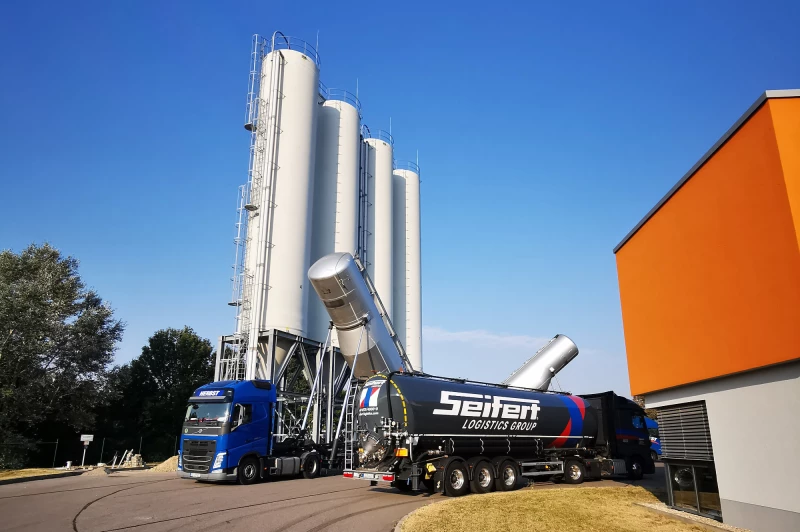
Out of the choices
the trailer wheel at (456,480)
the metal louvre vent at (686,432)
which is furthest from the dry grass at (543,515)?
the metal louvre vent at (686,432)

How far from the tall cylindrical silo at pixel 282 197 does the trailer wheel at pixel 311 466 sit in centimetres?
562

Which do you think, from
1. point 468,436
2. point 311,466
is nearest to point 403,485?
point 468,436

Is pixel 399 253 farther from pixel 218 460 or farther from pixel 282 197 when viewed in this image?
pixel 218 460

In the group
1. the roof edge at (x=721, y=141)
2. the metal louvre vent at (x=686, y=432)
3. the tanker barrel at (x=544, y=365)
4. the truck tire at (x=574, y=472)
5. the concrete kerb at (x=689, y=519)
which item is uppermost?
the roof edge at (x=721, y=141)

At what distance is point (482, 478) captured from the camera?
51.6 feet

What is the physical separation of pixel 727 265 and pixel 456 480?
8.89 m

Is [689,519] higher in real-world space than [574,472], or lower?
lower

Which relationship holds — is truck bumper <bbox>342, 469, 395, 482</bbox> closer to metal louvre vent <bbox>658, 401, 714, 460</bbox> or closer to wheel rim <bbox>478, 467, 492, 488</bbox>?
wheel rim <bbox>478, 467, 492, 488</bbox>

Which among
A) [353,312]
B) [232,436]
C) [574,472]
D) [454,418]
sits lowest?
[574,472]

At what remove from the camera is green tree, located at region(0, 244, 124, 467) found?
2866 centimetres

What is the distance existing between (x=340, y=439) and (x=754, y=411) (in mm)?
17645

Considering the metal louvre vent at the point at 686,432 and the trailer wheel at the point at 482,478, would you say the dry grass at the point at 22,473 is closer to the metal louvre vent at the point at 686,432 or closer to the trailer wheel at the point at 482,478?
the trailer wheel at the point at 482,478

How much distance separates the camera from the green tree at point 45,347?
28656mm

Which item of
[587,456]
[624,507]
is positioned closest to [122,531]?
[624,507]
